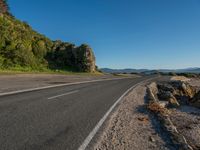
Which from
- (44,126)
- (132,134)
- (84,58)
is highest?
(84,58)

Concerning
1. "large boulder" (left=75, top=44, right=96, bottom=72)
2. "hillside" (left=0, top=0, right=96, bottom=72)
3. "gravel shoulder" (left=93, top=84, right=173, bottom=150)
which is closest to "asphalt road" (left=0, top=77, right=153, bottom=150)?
"gravel shoulder" (left=93, top=84, right=173, bottom=150)

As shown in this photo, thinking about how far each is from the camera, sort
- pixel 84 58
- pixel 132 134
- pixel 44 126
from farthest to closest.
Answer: pixel 84 58
pixel 44 126
pixel 132 134

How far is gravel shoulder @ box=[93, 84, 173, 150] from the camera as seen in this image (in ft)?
18.2

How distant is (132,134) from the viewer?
6.55 metres

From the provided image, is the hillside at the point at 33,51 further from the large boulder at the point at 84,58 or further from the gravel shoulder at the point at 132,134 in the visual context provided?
the gravel shoulder at the point at 132,134

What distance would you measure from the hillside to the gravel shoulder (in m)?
28.3

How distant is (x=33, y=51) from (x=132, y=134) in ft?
131

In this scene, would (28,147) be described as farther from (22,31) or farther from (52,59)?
(52,59)

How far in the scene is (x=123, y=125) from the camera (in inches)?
296

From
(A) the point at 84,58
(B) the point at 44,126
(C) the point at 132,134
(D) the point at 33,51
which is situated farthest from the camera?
(A) the point at 84,58

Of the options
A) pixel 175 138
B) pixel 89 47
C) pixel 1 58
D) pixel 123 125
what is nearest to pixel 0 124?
pixel 123 125

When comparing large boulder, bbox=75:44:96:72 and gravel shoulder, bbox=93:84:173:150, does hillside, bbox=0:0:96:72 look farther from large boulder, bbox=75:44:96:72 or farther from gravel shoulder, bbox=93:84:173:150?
gravel shoulder, bbox=93:84:173:150

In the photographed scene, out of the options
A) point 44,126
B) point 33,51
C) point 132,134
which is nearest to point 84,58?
point 33,51

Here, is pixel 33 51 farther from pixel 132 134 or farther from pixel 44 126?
pixel 132 134
